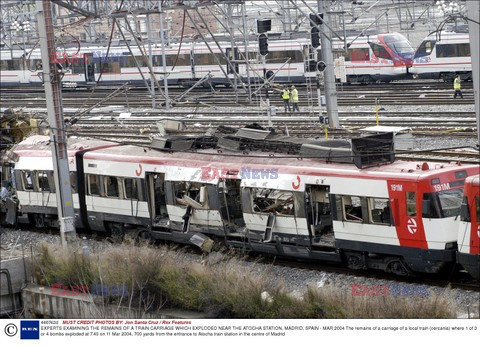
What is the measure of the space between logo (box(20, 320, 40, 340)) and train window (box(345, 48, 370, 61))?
38.3 metres

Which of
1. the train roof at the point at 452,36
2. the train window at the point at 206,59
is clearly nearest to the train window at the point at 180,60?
the train window at the point at 206,59

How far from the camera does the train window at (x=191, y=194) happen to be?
69.5 feet

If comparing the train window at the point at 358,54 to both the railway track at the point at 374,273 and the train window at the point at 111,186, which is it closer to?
the train window at the point at 111,186

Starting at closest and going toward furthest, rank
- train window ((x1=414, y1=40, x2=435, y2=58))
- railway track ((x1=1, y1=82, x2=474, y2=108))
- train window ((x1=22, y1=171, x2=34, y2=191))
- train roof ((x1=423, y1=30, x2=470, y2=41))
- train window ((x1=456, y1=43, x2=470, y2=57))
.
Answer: train window ((x1=22, y1=171, x2=34, y2=191))
railway track ((x1=1, y1=82, x2=474, y2=108))
train window ((x1=456, y1=43, x2=470, y2=57))
train roof ((x1=423, y1=30, x2=470, y2=41))
train window ((x1=414, y1=40, x2=435, y2=58))

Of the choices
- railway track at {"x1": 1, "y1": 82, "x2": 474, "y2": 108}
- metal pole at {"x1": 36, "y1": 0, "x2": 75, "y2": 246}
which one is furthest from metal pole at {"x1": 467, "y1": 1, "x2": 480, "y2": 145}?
railway track at {"x1": 1, "y1": 82, "x2": 474, "y2": 108}

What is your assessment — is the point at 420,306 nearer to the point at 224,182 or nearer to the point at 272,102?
the point at 224,182

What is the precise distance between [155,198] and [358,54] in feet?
96.5

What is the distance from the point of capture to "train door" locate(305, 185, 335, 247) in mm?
19234

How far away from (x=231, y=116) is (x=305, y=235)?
2234cm

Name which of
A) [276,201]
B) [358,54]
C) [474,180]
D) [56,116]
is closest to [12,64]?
[358,54]

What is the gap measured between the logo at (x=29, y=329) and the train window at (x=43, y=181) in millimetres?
12158

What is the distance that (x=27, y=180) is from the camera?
2623 cm

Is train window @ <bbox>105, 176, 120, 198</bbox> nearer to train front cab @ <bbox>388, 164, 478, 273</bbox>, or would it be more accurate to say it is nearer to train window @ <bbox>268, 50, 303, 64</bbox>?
train front cab @ <bbox>388, 164, 478, 273</bbox>

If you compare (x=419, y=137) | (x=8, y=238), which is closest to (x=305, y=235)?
(x=8, y=238)
